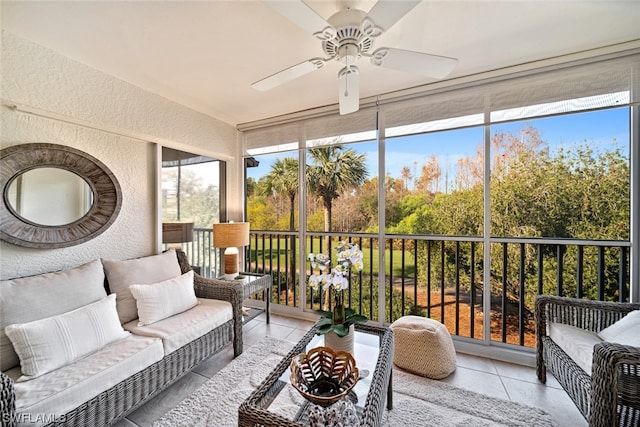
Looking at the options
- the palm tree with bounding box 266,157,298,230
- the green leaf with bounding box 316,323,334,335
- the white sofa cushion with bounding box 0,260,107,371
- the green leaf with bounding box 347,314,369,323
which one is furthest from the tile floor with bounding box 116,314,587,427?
the palm tree with bounding box 266,157,298,230

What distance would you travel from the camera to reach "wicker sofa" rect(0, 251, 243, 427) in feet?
3.57

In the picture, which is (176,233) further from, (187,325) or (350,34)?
(350,34)

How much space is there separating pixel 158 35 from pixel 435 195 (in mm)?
2770

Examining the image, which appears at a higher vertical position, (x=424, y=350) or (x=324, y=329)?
(x=324, y=329)

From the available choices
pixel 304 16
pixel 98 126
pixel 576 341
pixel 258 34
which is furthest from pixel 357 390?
pixel 98 126

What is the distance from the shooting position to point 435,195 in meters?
2.69

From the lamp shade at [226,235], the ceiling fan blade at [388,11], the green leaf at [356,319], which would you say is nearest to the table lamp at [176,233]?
the lamp shade at [226,235]

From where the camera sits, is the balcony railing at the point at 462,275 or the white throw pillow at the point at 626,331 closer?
the white throw pillow at the point at 626,331

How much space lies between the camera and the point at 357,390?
1281 mm

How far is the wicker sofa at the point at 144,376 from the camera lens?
3.57 feet

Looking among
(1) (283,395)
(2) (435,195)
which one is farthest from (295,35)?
(1) (283,395)

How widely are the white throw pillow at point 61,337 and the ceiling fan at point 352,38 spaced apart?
183 cm

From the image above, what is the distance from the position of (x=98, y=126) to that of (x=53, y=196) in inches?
25.6

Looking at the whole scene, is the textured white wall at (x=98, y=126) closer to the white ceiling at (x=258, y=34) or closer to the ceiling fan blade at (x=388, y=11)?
the white ceiling at (x=258, y=34)
